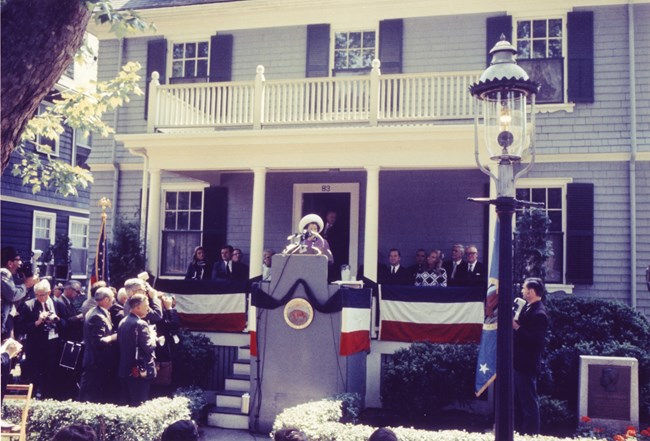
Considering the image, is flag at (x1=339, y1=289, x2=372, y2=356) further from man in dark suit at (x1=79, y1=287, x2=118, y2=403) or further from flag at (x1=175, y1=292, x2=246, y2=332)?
man in dark suit at (x1=79, y1=287, x2=118, y2=403)

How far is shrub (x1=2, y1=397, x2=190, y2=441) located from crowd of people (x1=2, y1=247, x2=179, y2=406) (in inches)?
16.9

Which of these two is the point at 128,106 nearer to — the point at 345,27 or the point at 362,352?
the point at 345,27

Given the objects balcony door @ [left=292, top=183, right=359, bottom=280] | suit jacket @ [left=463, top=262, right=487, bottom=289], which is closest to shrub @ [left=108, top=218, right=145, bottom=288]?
balcony door @ [left=292, top=183, right=359, bottom=280]

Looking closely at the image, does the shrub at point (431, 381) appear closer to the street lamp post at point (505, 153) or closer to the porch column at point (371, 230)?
the porch column at point (371, 230)

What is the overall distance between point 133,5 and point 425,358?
1149cm

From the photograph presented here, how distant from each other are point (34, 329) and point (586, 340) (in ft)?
26.5

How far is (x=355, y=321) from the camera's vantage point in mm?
9531

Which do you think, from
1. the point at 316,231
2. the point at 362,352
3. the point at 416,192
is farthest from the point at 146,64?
the point at 362,352

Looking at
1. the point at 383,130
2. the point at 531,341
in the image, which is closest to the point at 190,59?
the point at 383,130

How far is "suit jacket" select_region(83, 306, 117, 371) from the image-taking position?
814cm

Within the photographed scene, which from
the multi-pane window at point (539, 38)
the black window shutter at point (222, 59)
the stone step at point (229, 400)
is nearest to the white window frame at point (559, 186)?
the multi-pane window at point (539, 38)

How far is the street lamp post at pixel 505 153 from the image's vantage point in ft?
15.4

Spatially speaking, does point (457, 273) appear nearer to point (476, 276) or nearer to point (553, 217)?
point (476, 276)

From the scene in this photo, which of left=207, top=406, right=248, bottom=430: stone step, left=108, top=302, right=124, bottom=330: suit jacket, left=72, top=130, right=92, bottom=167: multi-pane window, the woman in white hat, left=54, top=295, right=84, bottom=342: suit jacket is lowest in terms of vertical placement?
left=207, top=406, right=248, bottom=430: stone step
